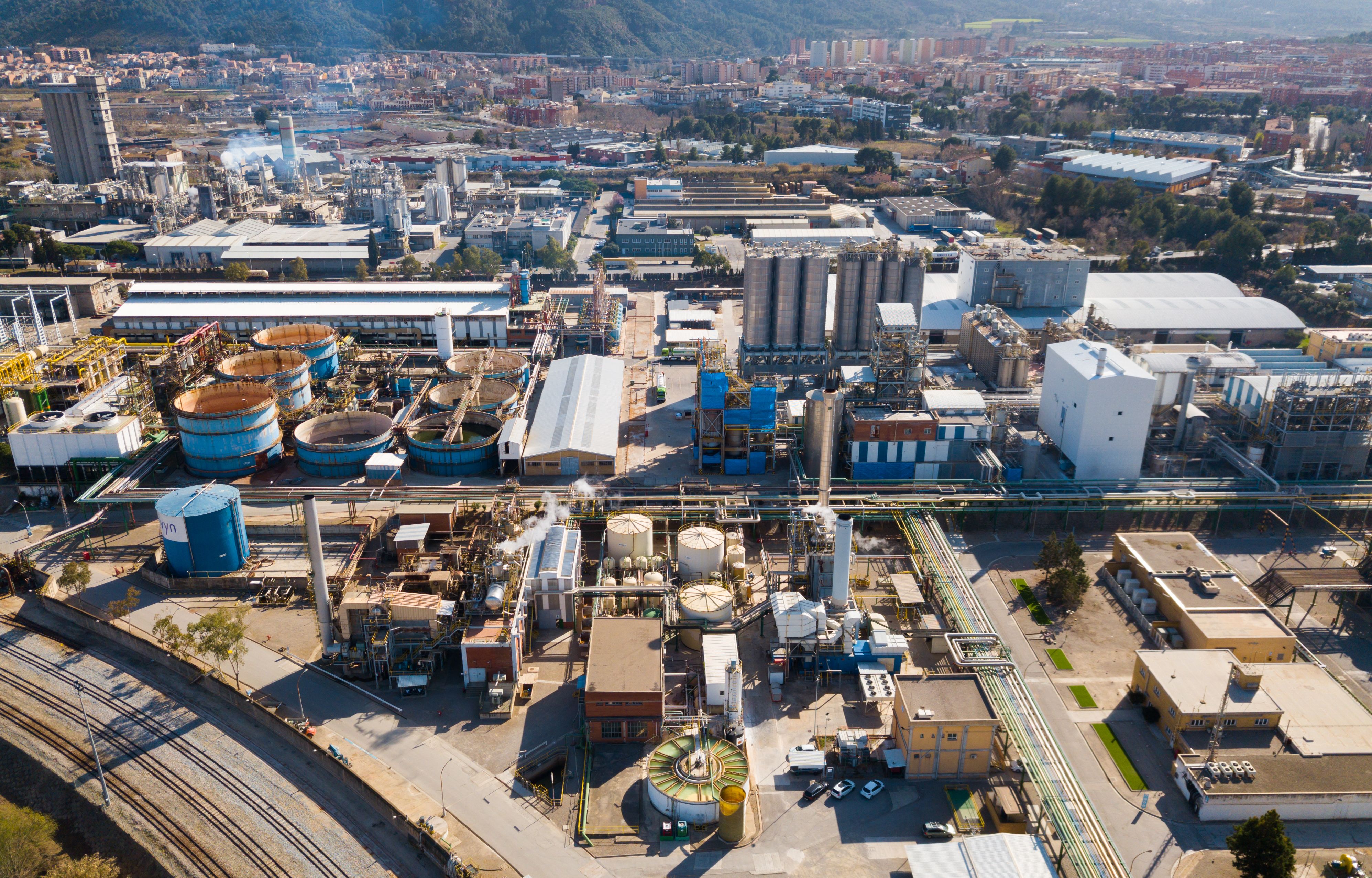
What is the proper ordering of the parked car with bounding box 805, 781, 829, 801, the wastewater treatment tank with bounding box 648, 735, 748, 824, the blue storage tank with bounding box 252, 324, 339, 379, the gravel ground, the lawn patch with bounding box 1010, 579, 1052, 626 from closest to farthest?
the gravel ground → the wastewater treatment tank with bounding box 648, 735, 748, 824 → the parked car with bounding box 805, 781, 829, 801 → the lawn patch with bounding box 1010, 579, 1052, 626 → the blue storage tank with bounding box 252, 324, 339, 379

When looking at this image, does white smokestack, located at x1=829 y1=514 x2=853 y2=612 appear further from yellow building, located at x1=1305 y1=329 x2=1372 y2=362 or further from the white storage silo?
yellow building, located at x1=1305 y1=329 x2=1372 y2=362

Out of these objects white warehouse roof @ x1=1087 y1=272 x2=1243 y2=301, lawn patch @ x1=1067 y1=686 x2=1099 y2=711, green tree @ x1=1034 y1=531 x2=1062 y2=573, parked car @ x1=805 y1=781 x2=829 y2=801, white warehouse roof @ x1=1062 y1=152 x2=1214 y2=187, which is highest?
white warehouse roof @ x1=1062 y1=152 x2=1214 y2=187

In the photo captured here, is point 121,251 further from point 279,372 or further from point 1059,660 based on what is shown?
point 1059,660

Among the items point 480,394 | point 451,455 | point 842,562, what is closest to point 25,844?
point 451,455

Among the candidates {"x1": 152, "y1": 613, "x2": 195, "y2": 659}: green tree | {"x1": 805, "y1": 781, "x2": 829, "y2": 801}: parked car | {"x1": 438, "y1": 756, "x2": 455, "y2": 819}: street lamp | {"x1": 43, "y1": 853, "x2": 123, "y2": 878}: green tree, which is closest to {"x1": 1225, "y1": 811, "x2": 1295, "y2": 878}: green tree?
Answer: {"x1": 805, "y1": 781, "x2": 829, "y2": 801}: parked car

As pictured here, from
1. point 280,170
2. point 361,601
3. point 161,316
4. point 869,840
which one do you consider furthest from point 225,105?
point 869,840

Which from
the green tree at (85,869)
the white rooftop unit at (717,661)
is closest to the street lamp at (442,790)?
the white rooftop unit at (717,661)

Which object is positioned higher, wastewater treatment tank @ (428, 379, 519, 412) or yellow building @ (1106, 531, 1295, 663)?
wastewater treatment tank @ (428, 379, 519, 412)
